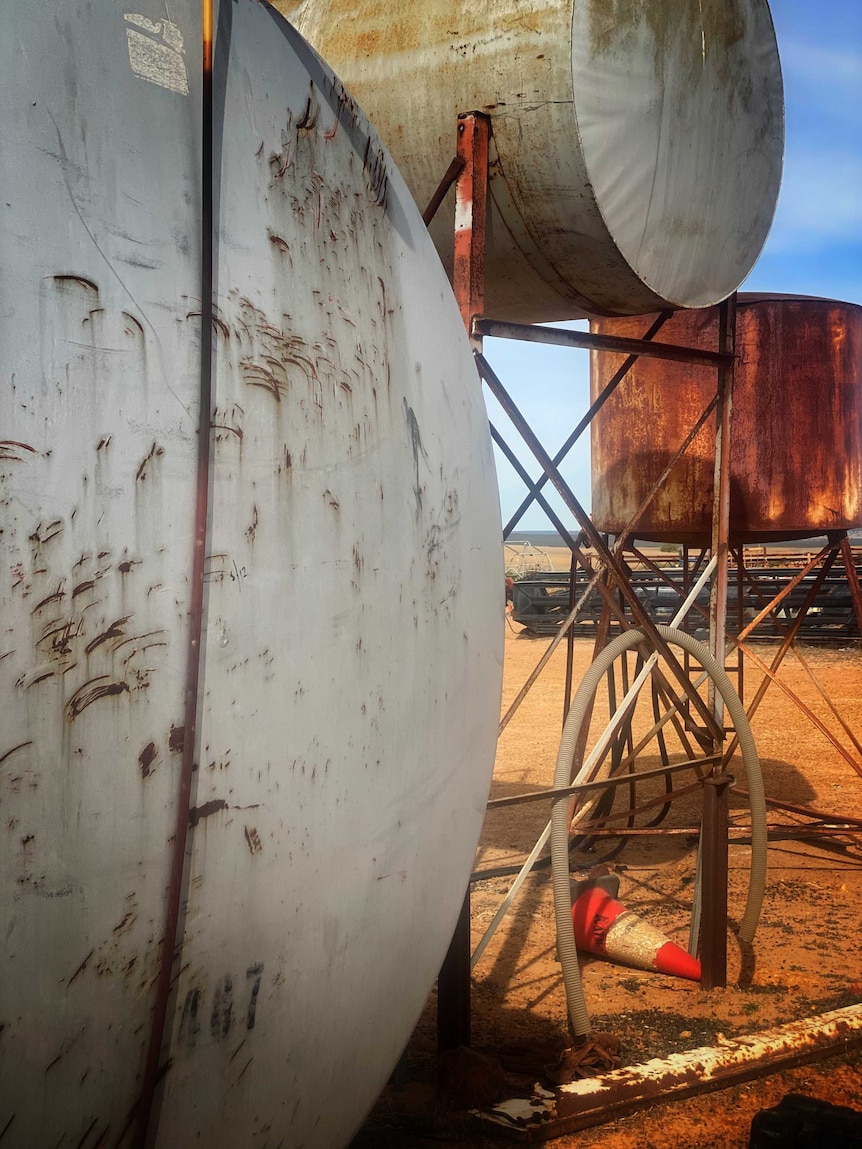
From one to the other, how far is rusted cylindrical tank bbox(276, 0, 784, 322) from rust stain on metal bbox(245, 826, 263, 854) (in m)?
2.81

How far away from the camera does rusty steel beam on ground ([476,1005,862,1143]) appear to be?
3410mm

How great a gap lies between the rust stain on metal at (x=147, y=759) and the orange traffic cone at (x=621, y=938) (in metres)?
3.66

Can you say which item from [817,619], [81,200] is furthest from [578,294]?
[817,619]

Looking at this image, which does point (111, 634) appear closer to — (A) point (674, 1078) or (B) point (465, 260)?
(B) point (465, 260)

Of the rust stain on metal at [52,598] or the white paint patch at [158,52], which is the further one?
the white paint patch at [158,52]

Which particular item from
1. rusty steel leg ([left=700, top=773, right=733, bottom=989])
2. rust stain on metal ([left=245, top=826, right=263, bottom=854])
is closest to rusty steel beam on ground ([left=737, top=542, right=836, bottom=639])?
rusty steel leg ([left=700, top=773, right=733, bottom=989])

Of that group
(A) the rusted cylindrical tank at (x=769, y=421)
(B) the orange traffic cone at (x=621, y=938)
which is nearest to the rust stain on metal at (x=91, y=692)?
(B) the orange traffic cone at (x=621, y=938)

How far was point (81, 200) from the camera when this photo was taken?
1.68 metres

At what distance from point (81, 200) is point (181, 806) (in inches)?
41.4

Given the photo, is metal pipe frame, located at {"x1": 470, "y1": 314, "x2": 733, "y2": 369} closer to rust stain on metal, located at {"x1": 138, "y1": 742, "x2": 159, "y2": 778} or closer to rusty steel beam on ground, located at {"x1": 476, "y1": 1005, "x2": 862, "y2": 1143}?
rust stain on metal, located at {"x1": 138, "y1": 742, "x2": 159, "y2": 778}

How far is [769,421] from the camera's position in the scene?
6.98 m

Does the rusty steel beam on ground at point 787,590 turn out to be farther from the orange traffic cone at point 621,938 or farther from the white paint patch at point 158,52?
the white paint patch at point 158,52

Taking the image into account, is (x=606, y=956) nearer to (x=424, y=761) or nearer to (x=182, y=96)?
(x=424, y=761)

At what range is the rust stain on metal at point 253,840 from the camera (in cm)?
184
